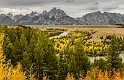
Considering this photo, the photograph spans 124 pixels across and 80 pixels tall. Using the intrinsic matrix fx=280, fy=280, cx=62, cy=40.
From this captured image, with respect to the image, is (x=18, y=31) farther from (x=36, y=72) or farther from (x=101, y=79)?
(x=101, y=79)

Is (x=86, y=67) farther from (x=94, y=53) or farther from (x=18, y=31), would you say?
(x=94, y=53)

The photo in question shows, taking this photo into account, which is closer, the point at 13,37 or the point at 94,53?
the point at 13,37

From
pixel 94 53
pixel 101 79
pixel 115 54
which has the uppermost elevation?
pixel 115 54

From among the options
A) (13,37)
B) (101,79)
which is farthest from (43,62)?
(13,37)

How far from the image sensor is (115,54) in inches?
2288

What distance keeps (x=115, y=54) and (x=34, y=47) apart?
62.3ft

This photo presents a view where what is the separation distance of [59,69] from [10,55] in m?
12.0

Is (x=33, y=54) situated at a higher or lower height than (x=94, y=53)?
higher

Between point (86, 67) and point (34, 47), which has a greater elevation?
point (34, 47)

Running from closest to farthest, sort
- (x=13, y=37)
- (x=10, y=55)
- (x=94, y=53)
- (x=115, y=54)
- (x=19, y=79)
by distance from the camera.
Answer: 1. (x=19, y=79)
2. (x=115, y=54)
3. (x=10, y=55)
4. (x=13, y=37)
5. (x=94, y=53)

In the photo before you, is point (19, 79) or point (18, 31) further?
point (18, 31)

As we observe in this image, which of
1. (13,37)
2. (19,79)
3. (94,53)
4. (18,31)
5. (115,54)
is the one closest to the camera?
(19,79)

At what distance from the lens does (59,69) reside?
193 feet

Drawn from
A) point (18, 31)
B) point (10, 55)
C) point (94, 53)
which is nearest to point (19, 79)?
point (10, 55)
